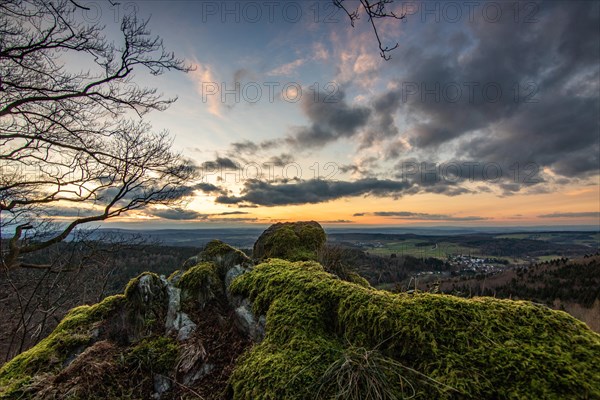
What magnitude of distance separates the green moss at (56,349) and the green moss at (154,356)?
968 mm

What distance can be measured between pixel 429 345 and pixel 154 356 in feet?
12.0

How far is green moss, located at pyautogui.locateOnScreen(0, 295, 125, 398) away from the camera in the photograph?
3.66 m

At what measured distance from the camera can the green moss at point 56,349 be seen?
3.66 metres

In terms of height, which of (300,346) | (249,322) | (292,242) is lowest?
(249,322)

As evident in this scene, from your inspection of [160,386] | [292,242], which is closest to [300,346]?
[160,386]

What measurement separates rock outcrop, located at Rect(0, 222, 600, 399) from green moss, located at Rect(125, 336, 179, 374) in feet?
0.05

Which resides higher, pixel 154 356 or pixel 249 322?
pixel 249 322

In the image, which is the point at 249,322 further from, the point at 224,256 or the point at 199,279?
the point at 224,256

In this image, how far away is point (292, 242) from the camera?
23.6ft

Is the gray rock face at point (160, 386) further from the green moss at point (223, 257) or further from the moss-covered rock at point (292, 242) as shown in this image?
the moss-covered rock at point (292, 242)

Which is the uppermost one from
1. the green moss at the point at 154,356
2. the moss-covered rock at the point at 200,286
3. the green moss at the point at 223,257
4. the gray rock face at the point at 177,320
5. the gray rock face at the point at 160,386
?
the green moss at the point at 223,257

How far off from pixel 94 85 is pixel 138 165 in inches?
154

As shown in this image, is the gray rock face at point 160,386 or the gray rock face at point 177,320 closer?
the gray rock face at point 160,386

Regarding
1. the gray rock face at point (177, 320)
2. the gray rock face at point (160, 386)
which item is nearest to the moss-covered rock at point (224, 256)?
the gray rock face at point (177, 320)
